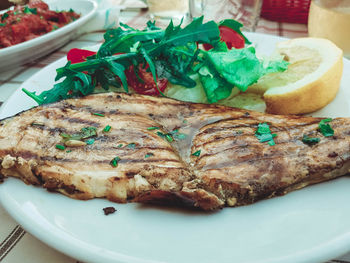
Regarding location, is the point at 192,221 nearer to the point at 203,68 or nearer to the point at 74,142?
the point at 74,142

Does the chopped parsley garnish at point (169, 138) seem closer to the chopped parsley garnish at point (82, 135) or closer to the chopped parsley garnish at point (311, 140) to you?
the chopped parsley garnish at point (82, 135)

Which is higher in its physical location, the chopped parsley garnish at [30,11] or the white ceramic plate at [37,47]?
the chopped parsley garnish at [30,11]

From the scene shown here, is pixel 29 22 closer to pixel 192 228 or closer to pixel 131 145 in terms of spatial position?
pixel 131 145

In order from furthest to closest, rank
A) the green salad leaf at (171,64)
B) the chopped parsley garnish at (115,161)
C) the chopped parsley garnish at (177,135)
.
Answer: the green salad leaf at (171,64) → the chopped parsley garnish at (177,135) → the chopped parsley garnish at (115,161)

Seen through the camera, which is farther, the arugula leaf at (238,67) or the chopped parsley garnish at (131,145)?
the arugula leaf at (238,67)

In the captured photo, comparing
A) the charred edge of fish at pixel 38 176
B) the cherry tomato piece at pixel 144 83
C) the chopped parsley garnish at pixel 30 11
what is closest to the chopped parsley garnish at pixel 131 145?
the charred edge of fish at pixel 38 176

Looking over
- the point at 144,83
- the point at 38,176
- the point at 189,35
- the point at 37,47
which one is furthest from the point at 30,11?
the point at 38,176

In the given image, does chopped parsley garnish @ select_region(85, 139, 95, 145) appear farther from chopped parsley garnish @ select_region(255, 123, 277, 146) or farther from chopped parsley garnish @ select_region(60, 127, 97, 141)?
chopped parsley garnish @ select_region(255, 123, 277, 146)

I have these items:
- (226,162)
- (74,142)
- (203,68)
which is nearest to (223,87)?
(203,68)
